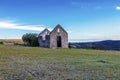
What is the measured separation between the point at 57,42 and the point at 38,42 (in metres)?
→ 11.2

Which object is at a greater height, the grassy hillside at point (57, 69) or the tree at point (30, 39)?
the tree at point (30, 39)

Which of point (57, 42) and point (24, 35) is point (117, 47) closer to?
point (57, 42)

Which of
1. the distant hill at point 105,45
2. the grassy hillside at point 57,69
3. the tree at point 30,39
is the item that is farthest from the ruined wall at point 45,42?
the grassy hillside at point 57,69

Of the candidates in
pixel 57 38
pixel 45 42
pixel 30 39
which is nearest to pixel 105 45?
pixel 57 38

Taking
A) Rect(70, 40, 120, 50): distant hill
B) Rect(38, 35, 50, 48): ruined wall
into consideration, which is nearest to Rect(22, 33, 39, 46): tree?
Rect(38, 35, 50, 48): ruined wall

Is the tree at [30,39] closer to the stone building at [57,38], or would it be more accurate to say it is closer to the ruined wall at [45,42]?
the ruined wall at [45,42]

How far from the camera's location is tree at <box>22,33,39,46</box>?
97125mm

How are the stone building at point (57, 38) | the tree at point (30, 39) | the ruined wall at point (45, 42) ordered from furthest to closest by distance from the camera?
1. the tree at point (30, 39)
2. the ruined wall at point (45, 42)
3. the stone building at point (57, 38)

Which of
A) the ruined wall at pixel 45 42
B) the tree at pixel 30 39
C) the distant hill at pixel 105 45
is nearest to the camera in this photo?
the distant hill at pixel 105 45

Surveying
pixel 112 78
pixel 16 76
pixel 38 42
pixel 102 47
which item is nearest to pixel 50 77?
pixel 16 76

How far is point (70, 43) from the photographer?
88438 mm

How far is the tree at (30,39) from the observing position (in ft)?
319

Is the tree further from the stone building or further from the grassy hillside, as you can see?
the grassy hillside

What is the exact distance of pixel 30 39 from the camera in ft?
328
